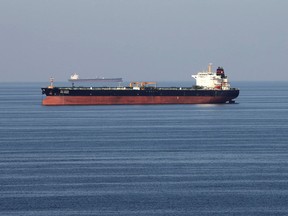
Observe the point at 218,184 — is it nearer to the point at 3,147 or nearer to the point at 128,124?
the point at 3,147

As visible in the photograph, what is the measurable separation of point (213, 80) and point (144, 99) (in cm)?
1444

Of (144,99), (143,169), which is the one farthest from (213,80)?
(143,169)

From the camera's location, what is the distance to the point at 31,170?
5803 centimetres

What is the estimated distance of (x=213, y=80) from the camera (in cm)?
15688

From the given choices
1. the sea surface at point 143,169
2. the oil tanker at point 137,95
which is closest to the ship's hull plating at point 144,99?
the oil tanker at point 137,95

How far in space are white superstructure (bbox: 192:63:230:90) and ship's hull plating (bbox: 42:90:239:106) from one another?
13.3 feet

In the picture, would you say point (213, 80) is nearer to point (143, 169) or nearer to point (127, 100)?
point (127, 100)

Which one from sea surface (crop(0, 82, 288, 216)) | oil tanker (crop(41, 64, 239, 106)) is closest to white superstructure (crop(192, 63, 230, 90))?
oil tanker (crop(41, 64, 239, 106))

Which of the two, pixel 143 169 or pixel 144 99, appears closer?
pixel 143 169

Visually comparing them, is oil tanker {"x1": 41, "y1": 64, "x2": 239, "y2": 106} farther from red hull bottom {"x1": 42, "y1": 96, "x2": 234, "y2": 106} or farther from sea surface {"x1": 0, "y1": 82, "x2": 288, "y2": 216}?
sea surface {"x1": 0, "y1": 82, "x2": 288, "y2": 216}

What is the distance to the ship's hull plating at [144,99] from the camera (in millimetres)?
147875

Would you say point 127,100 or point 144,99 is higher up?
point 144,99

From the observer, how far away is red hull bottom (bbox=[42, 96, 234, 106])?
486 ft

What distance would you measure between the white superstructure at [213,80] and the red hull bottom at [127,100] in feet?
14.7
